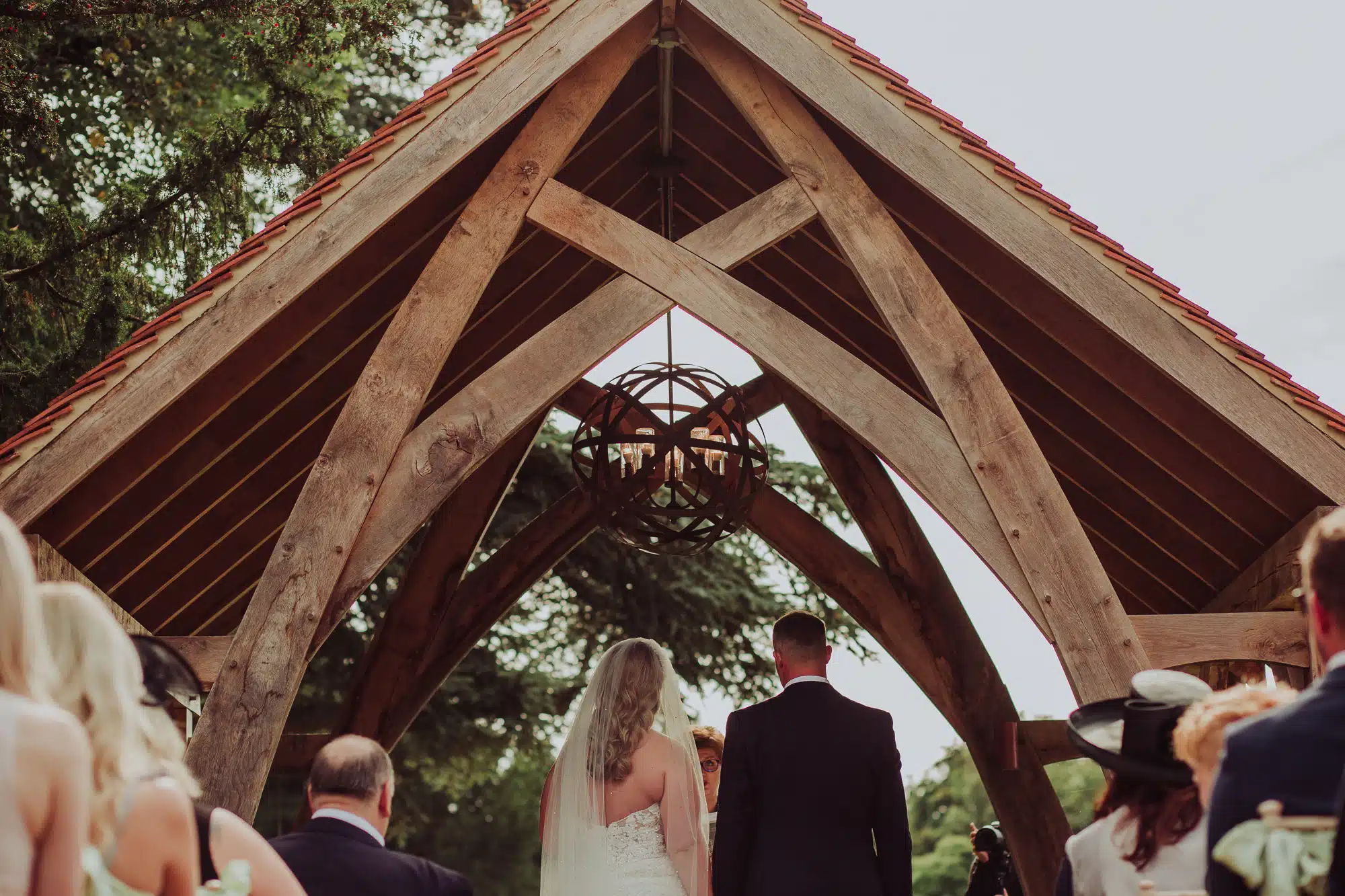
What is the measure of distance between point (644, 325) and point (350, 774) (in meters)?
2.77

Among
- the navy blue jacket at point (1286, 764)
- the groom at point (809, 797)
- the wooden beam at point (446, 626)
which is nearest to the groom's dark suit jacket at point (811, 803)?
the groom at point (809, 797)

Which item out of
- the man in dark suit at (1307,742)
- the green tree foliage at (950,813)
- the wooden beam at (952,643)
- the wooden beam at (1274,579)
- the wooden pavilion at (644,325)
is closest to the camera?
the man in dark suit at (1307,742)

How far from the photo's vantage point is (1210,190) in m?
47.1

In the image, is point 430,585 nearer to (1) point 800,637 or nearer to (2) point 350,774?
(1) point 800,637

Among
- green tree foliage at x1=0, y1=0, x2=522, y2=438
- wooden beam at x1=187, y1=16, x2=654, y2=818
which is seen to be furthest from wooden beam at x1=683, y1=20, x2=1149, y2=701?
green tree foliage at x1=0, y1=0, x2=522, y2=438

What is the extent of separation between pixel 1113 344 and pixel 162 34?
37.9ft

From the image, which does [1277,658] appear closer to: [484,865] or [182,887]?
[182,887]

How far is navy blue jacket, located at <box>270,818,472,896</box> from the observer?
135 inches

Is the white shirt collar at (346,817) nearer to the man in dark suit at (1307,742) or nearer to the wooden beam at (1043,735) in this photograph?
the man in dark suit at (1307,742)

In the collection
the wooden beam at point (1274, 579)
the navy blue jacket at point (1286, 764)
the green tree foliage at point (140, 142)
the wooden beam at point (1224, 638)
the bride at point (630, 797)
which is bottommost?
the navy blue jacket at point (1286, 764)

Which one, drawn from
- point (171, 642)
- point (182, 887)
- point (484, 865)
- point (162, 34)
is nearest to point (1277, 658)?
point (171, 642)

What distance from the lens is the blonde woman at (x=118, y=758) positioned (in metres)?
2.51

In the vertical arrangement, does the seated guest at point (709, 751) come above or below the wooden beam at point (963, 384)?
below

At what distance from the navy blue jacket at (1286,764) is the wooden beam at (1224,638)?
3676mm
